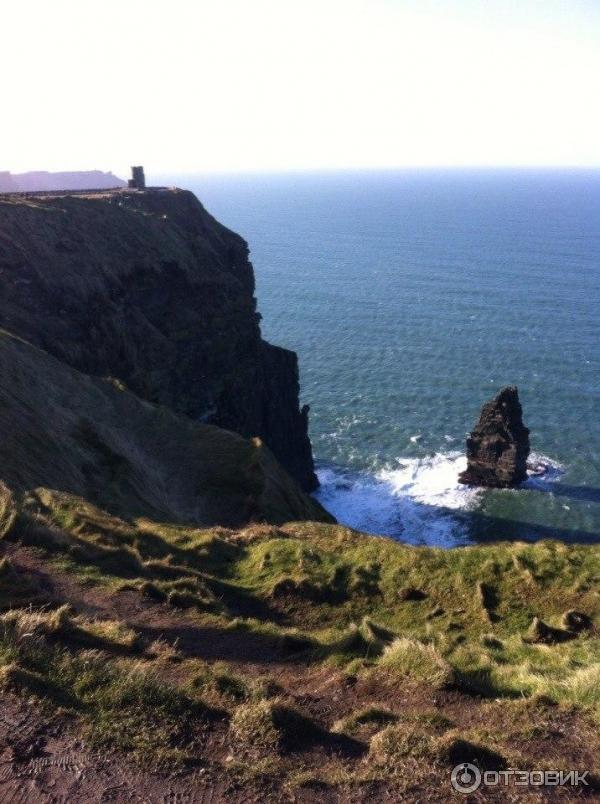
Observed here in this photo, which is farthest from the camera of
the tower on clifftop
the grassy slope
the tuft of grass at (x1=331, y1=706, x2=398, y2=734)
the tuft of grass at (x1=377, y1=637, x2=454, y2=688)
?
the tower on clifftop

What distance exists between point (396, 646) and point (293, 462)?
188ft

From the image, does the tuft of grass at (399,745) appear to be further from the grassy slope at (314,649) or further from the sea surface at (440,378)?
the sea surface at (440,378)

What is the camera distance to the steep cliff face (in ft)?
161

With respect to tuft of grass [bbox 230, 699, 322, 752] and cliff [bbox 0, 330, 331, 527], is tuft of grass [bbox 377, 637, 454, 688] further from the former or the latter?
cliff [bbox 0, 330, 331, 527]

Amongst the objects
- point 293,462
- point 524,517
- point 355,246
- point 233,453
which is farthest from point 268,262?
point 233,453

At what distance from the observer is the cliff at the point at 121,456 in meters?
28.1

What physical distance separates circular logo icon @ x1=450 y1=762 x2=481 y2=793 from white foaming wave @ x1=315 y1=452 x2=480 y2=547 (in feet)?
162

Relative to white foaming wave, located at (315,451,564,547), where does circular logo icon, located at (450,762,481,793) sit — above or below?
above

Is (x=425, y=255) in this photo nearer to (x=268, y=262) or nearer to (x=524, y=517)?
(x=268, y=262)

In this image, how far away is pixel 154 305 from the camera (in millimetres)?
60625

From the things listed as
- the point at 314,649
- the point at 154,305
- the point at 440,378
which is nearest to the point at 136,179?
the point at 154,305

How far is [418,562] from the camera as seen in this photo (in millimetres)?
21688

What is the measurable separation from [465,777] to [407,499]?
56.8 metres

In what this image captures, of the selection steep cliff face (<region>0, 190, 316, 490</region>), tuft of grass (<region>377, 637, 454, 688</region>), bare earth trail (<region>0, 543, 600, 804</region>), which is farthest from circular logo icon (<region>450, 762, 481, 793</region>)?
steep cliff face (<region>0, 190, 316, 490</region>)
